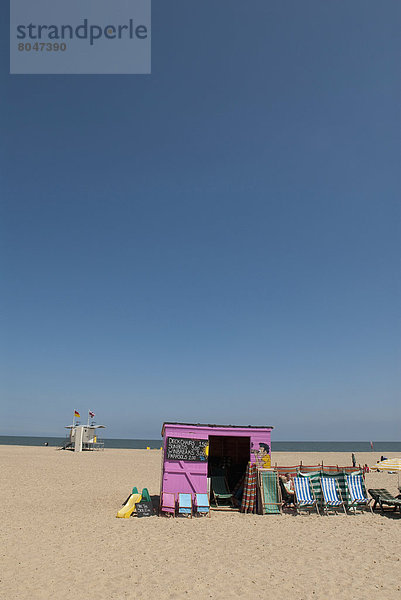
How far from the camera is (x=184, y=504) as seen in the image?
13312 mm

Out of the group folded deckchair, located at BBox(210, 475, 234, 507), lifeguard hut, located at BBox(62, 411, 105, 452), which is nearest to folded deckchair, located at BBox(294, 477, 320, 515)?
folded deckchair, located at BBox(210, 475, 234, 507)

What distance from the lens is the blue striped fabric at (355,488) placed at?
1431cm

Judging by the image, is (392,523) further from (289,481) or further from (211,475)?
(211,475)

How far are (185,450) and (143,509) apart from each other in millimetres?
2220

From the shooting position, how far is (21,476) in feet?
74.9

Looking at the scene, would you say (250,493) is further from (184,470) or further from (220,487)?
(220,487)

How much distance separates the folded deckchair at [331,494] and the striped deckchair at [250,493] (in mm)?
2304

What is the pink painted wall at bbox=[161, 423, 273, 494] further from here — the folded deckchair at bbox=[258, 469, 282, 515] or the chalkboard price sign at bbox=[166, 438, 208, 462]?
the folded deckchair at bbox=[258, 469, 282, 515]

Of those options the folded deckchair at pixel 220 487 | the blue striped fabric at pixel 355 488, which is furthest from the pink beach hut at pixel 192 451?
the blue striped fabric at pixel 355 488

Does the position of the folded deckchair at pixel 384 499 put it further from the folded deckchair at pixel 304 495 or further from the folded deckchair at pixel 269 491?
the folded deckchair at pixel 269 491

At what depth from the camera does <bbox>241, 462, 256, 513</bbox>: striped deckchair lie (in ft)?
46.4

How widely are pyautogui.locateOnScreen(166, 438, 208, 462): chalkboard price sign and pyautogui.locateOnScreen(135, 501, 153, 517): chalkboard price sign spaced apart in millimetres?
1587

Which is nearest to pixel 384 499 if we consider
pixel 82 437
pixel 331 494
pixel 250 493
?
pixel 331 494

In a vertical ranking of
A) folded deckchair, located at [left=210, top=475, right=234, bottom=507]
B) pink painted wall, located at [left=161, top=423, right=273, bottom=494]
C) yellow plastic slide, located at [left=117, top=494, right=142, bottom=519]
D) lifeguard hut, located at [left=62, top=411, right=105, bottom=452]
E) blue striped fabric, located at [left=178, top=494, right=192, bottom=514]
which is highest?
pink painted wall, located at [left=161, top=423, right=273, bottom=494]
